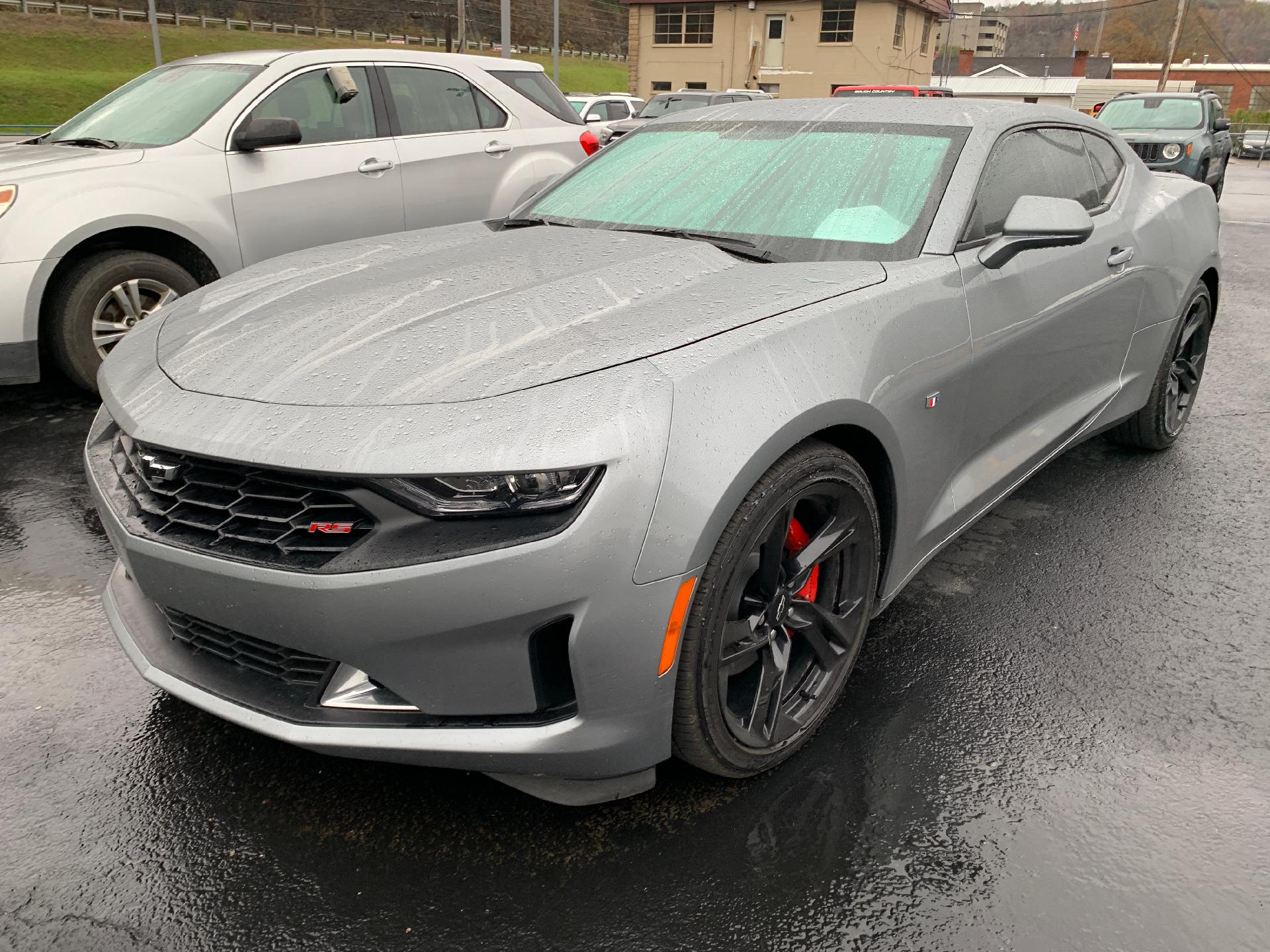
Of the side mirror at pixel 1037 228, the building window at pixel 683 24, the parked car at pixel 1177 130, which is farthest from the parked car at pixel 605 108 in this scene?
the building window at pixel 683 24

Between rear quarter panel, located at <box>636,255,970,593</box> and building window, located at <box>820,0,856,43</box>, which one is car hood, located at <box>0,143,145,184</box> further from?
building window, located at <box>820,0,856,43</box>

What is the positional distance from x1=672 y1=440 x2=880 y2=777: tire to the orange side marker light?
31 millimetres

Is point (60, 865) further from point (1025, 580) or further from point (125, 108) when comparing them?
point (125, 108)

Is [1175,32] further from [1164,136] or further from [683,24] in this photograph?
[1164,136]

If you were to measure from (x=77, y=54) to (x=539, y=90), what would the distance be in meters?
60.9

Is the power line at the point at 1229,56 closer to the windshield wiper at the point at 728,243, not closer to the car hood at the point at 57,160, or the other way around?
the car hood at the point at 57,160

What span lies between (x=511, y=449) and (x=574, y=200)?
1.94m

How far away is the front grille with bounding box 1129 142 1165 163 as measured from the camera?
587 inches

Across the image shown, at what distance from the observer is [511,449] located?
175 centimetres

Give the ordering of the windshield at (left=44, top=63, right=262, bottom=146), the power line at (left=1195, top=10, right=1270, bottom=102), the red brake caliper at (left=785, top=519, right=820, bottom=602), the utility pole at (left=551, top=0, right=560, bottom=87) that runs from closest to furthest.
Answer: the red brake caliper at (left=785, top=519, right=820, bottom=602) < the windshield at (left=44, top=63, right=262, bottom=146) < the utility pole at (left=551, top=0, right=560, bottom=87) < the power line at (left=1195, top=10, right=1270, bottom=102)

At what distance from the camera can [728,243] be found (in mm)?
2830

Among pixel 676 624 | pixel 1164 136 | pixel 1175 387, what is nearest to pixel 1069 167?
pixel 1175 387

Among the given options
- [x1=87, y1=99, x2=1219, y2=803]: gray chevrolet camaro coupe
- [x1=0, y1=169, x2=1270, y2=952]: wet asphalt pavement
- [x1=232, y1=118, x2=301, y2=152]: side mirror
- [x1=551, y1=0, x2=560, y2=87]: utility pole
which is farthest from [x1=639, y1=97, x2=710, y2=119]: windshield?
[x1=0, y1=169, x2=1270, y2=952]: wet asphalt pavement

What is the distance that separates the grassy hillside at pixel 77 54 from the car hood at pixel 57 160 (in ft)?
128
